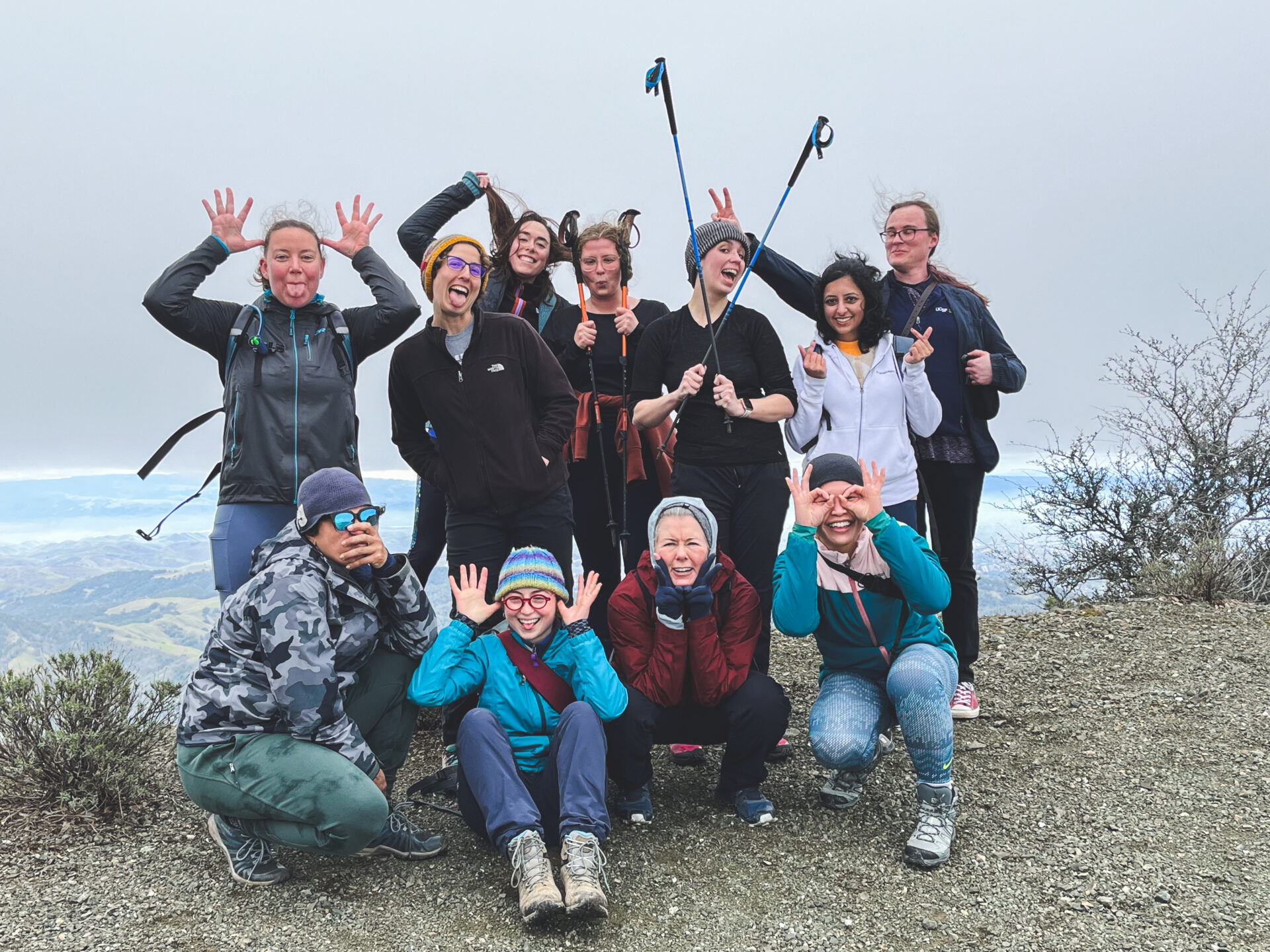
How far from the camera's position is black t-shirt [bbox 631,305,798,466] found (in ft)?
17.7

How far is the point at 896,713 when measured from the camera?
15.6 ft

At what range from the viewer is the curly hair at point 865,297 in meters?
5.46

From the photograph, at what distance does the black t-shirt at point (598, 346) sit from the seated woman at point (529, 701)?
1.86 meters

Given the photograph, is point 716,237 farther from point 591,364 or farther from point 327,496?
point 327,496

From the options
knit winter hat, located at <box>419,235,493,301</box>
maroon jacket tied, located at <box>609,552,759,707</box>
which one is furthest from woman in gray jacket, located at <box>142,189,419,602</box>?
maroon jacket tied, located at <box>609,552,759,707</box>

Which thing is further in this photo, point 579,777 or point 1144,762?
point 1144,762

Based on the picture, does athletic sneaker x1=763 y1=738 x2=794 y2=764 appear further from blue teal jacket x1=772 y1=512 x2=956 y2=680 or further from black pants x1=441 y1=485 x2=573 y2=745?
black pants x1=441 y1=485 x2=573 y2=745

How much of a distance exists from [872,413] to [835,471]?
2.66 feet

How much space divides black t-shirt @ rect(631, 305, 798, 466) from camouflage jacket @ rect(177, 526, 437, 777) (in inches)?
80.3

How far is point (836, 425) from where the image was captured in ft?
17.6

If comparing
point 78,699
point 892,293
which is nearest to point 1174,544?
point 892,293

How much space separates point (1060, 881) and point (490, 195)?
5059 millimetres

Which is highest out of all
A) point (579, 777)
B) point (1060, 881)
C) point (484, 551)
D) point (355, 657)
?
point (484, 551)

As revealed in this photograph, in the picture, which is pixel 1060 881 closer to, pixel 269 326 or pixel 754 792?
pixel 754 792
